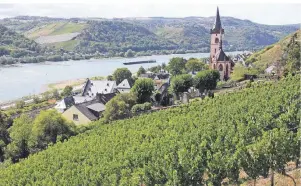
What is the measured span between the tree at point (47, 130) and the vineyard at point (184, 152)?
7031mm

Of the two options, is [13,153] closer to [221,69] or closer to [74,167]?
[74,167]

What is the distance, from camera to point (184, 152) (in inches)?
808

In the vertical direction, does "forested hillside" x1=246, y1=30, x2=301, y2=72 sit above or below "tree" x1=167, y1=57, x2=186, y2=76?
above

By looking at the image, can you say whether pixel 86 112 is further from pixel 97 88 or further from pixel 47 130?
pixel 97 88

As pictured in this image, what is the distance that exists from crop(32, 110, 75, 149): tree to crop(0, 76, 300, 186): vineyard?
23.1 feet

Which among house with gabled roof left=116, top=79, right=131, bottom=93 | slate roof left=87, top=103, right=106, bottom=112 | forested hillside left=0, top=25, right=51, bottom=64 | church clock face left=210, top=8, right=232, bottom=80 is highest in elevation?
church clock face left=210, top=8, right=232, bottom=80

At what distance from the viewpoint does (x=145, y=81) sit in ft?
191

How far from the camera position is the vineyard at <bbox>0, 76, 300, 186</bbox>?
18781 millimetres

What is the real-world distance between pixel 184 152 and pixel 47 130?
76.7 ft

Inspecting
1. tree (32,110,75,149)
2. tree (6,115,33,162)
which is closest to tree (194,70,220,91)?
tree (32,110,75,149)

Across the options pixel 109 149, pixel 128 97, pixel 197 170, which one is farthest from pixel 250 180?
pixel 128 97

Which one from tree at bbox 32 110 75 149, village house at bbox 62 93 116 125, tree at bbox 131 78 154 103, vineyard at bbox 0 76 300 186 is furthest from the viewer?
tree at bbox 131 78 154 103

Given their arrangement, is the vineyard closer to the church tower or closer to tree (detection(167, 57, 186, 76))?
the church tower

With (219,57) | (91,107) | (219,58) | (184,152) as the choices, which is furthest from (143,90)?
(184,152)
